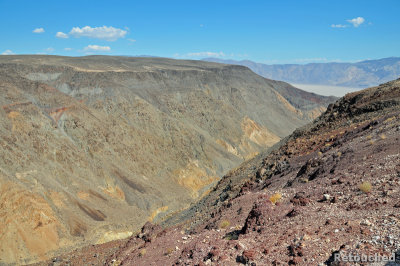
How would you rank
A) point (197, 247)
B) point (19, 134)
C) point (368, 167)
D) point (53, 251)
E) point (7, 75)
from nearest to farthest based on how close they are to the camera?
point (197, 247)
point (368, 167)
point (53, 251)
point (19, 134)
point (7, 75)

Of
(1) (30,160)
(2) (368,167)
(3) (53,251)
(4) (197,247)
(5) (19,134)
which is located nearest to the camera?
(4) (197,247)

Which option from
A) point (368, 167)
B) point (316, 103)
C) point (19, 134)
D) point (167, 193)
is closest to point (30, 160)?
point (19, 134)

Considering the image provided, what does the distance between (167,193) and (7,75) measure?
30246 mm

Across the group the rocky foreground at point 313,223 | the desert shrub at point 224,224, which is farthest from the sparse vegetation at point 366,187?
the desert shrub at point 224,224

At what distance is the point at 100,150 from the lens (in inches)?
1740

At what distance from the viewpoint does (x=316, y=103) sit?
427ft

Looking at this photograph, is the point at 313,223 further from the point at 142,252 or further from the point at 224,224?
the point at 142,252

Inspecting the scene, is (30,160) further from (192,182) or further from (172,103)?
(172,103)

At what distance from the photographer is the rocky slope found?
95.7 ft

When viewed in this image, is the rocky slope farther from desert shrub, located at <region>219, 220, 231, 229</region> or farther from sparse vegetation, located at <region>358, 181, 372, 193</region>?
sparse vegetation, located at <region>358, 181, 372, 193</region>

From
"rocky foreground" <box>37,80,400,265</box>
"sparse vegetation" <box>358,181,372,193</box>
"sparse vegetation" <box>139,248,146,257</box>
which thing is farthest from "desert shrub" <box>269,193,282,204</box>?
"sparse vegetation" <box>139,248,146,257</box>

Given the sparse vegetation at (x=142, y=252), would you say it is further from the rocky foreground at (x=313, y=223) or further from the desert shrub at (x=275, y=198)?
the desert shrub at (x=275, y=198)

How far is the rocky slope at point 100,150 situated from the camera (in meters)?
29.2

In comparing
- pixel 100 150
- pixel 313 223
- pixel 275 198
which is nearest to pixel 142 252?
pixel 275 198
